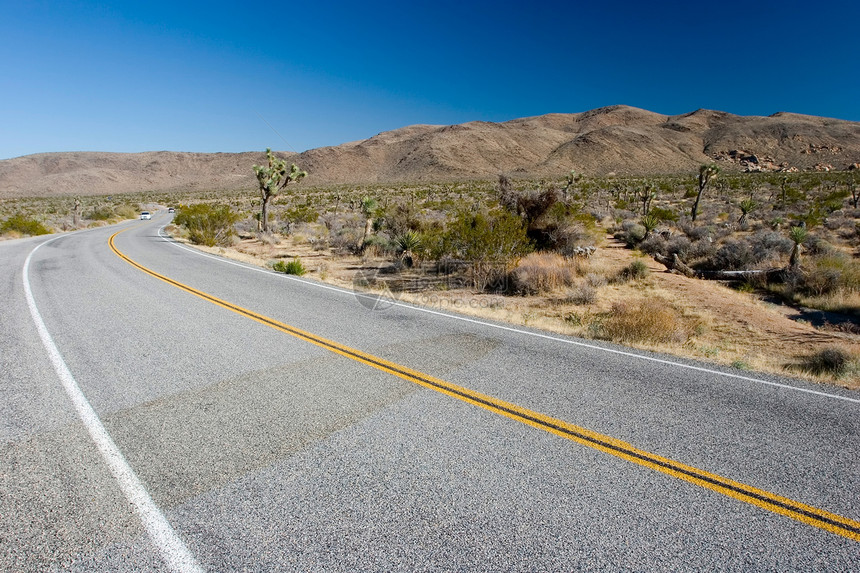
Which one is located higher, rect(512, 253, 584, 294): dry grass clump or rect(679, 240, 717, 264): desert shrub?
rect(679, 240, 717, 264): desert shrub

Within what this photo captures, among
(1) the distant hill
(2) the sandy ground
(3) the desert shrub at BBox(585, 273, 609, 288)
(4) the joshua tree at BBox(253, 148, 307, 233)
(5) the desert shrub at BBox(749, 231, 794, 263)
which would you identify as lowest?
(2) the sandy ground

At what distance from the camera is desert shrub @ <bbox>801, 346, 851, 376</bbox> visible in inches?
241

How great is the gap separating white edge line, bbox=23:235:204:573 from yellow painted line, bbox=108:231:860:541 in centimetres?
278

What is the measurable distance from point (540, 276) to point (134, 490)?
11435mm

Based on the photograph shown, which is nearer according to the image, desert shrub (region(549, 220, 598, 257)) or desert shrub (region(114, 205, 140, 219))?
desert shrub (region(549, 220, 598, 257))

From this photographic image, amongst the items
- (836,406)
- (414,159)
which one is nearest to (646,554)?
(836,406)

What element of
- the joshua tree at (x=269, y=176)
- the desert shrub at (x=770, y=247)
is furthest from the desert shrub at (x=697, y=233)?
the joshua tree at (x=269, y=176)

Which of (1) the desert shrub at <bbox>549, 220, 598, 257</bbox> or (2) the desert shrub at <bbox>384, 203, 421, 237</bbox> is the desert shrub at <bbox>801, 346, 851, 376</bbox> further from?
(2) the desert shrub at <bbox>384, 203, 421, 237</bbox>

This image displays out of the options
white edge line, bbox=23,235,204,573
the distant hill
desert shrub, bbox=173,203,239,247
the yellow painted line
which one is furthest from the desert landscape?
the distant hill

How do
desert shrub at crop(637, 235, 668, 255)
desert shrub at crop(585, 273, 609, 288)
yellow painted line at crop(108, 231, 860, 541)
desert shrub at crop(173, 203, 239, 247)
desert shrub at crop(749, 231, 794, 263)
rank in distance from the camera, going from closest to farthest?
yellow painted line at crop(108, 231, 860, 541) → desert shrub at crop(585, 273, 609, 288) → desert shrub at crop(749, 231, 794, 263) → desert shrub at crop(637, 235, 668, 255) → desert shrub at crop(173, 203, 239, 247)

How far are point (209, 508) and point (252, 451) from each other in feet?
2.31

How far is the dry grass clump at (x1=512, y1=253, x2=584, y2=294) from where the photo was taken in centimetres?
1279

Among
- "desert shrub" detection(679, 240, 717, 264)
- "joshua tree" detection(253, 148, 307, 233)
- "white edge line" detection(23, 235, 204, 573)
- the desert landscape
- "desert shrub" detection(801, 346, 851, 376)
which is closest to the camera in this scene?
"white edge line" detection(23, 235, 204, 573)

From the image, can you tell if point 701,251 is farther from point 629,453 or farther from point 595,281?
point 629,453
